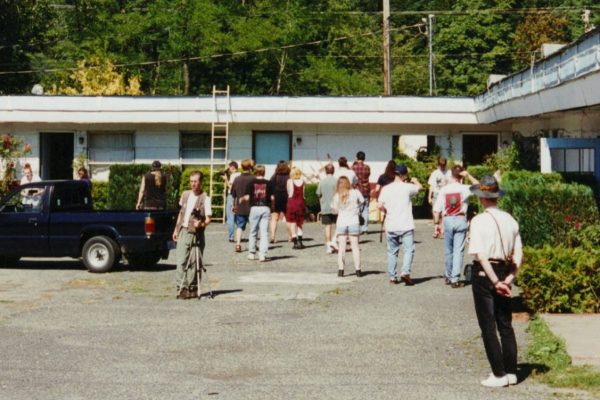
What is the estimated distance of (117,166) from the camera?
33250 mm

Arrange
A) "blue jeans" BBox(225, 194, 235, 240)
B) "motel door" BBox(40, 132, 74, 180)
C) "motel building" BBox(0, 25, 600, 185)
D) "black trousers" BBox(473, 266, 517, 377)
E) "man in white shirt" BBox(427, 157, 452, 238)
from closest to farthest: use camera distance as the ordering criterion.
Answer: "black trousers" BBox(473, 266, 517, 377) → "blue jeans" BBox(225, 194, 235, 240) → "man in white shirt" BBox(427, 157, 452, 238) → "motel building" BBox(0, 25, 600, 185) → "motel door" BBox(40, 132, 74, 180)

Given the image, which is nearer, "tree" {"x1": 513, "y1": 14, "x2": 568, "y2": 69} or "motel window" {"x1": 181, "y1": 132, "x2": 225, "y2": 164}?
"motel window" {"x1": 181, "y1": 132, "x2": 225, "y2": 164}

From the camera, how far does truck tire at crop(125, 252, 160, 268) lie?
66.6 ft

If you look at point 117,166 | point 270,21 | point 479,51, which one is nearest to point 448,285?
point 117,166

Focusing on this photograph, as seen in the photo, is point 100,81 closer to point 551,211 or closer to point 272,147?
point 272,147

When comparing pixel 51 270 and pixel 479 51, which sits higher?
pixel 479 51

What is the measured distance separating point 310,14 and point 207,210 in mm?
44976

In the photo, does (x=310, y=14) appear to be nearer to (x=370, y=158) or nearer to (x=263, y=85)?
(x=263, y=85)

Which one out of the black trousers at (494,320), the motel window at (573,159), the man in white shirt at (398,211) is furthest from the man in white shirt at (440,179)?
the black trousers at (494,320)

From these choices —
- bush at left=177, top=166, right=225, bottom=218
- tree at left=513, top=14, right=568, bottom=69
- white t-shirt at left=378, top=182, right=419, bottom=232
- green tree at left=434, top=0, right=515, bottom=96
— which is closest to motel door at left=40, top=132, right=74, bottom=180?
Answer: bush at left=177, top=166, right=225, bottom=218

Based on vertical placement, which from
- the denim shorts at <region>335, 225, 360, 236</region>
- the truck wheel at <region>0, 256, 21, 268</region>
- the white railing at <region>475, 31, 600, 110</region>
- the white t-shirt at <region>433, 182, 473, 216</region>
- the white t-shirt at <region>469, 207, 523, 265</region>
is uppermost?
the white railing at <region>475, 31, 600, 110</region>

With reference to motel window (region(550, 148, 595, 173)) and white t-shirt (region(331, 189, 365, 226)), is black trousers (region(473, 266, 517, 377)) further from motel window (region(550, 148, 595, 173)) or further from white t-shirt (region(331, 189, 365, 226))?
motel window (region(550, 148, 595, 173))

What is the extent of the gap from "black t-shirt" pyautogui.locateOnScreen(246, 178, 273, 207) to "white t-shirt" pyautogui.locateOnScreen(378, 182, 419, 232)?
406 cm

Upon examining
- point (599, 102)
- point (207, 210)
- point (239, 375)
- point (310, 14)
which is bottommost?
point (239, 375)
